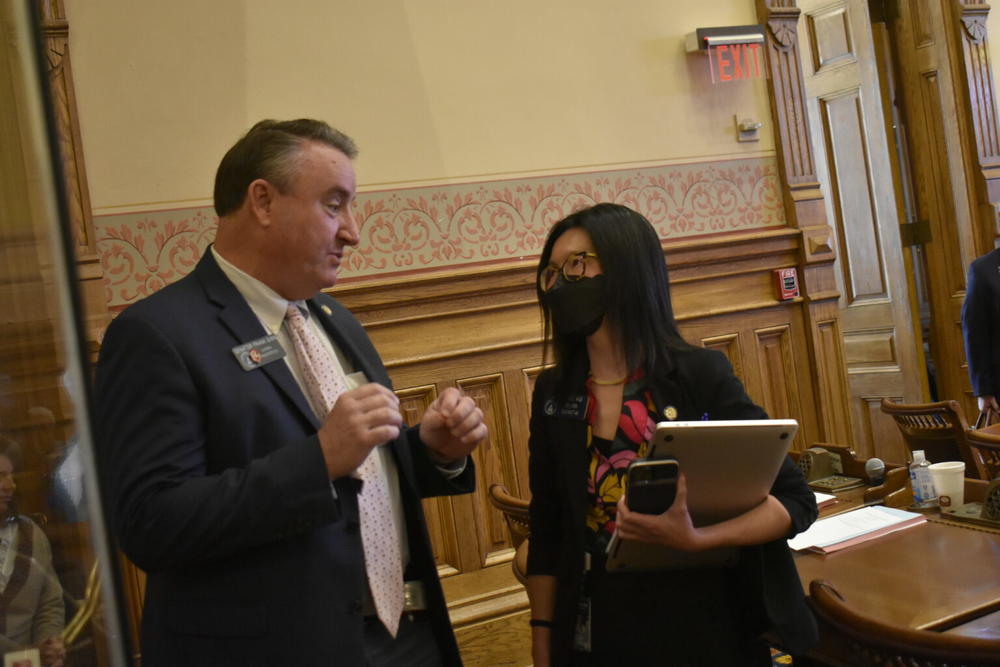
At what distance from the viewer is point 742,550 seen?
165 cm

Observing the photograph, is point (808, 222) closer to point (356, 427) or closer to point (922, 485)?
point (922, 485)

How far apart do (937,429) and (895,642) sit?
2281mm

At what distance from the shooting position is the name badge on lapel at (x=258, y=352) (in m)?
1.45

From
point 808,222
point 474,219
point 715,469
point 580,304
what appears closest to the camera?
point 715,469

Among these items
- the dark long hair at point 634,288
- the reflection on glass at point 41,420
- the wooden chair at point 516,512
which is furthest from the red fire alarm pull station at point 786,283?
the reflection on glass at point 41,420

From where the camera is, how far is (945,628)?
1.69 m

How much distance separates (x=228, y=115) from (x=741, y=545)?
114 inches

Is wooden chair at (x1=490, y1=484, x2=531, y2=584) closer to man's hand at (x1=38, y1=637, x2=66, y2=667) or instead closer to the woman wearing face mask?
the woman wearing face mask

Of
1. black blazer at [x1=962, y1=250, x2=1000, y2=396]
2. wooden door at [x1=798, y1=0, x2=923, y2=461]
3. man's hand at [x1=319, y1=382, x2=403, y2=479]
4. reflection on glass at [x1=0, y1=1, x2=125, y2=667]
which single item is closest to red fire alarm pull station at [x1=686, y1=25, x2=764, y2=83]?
wooden door at [x1=798, y1=0, x2=923, y2=461]

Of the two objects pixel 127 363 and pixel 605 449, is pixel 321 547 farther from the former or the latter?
pixel 605 449

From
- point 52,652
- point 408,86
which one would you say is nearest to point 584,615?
point 52,652

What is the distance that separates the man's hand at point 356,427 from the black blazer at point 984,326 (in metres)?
4.49

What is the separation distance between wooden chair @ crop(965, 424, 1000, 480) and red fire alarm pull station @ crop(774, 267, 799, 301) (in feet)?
5.68

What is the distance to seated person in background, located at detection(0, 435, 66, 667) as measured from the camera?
0.25 m
